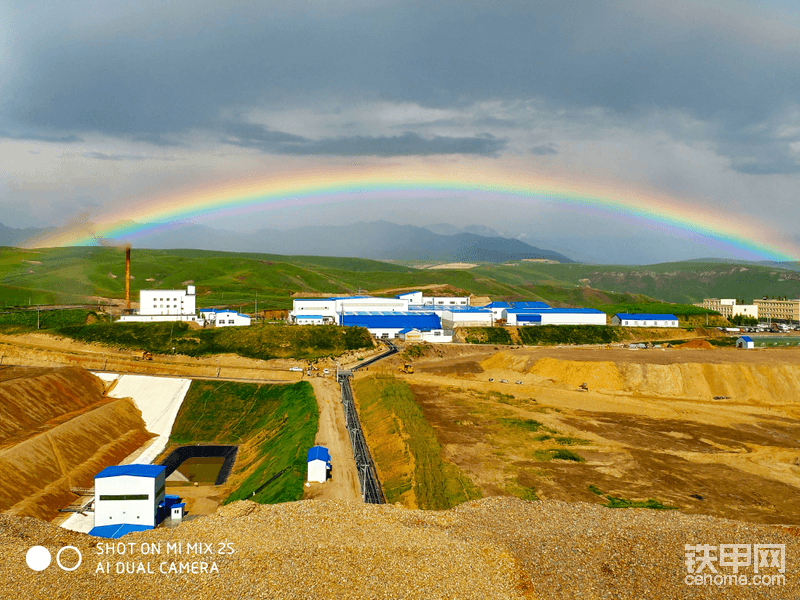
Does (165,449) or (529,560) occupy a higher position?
(529,560)

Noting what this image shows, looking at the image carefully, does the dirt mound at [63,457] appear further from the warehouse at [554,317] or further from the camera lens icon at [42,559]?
the warehouse at [554,317]

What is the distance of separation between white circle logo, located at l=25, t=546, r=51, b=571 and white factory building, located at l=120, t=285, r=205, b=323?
3049 inches

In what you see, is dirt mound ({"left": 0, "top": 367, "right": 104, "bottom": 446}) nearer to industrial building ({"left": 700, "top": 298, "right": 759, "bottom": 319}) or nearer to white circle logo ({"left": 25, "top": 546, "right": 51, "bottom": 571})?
white circle logo ({"left": 25, "top": 546, "right": 51, "bottom": 571})

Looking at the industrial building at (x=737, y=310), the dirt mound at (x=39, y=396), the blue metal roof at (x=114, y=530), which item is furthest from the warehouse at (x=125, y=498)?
the industrial building at (x=737, y=310)

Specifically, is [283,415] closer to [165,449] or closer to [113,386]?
[165,449]

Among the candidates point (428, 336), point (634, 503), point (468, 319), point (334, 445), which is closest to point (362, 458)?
point (334, 445)

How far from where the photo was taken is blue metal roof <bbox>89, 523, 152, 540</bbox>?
30828mm

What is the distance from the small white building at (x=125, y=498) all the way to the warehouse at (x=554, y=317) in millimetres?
83709

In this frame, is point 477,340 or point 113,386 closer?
point 113,386

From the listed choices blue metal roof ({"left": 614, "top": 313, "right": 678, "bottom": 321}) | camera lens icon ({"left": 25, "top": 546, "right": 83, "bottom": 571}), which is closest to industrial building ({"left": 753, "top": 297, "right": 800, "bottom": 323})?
blue metal roof ({"left": 614, "top": 313, "right": 678, "bottom": 321})

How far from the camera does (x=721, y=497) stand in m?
32.5

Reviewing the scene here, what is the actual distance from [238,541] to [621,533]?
55.2 feet

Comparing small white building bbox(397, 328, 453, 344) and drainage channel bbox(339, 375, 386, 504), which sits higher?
small white building bbox(397, 328, 453, 344)

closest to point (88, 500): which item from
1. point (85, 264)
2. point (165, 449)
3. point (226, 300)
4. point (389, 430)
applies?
point (165, 449)
